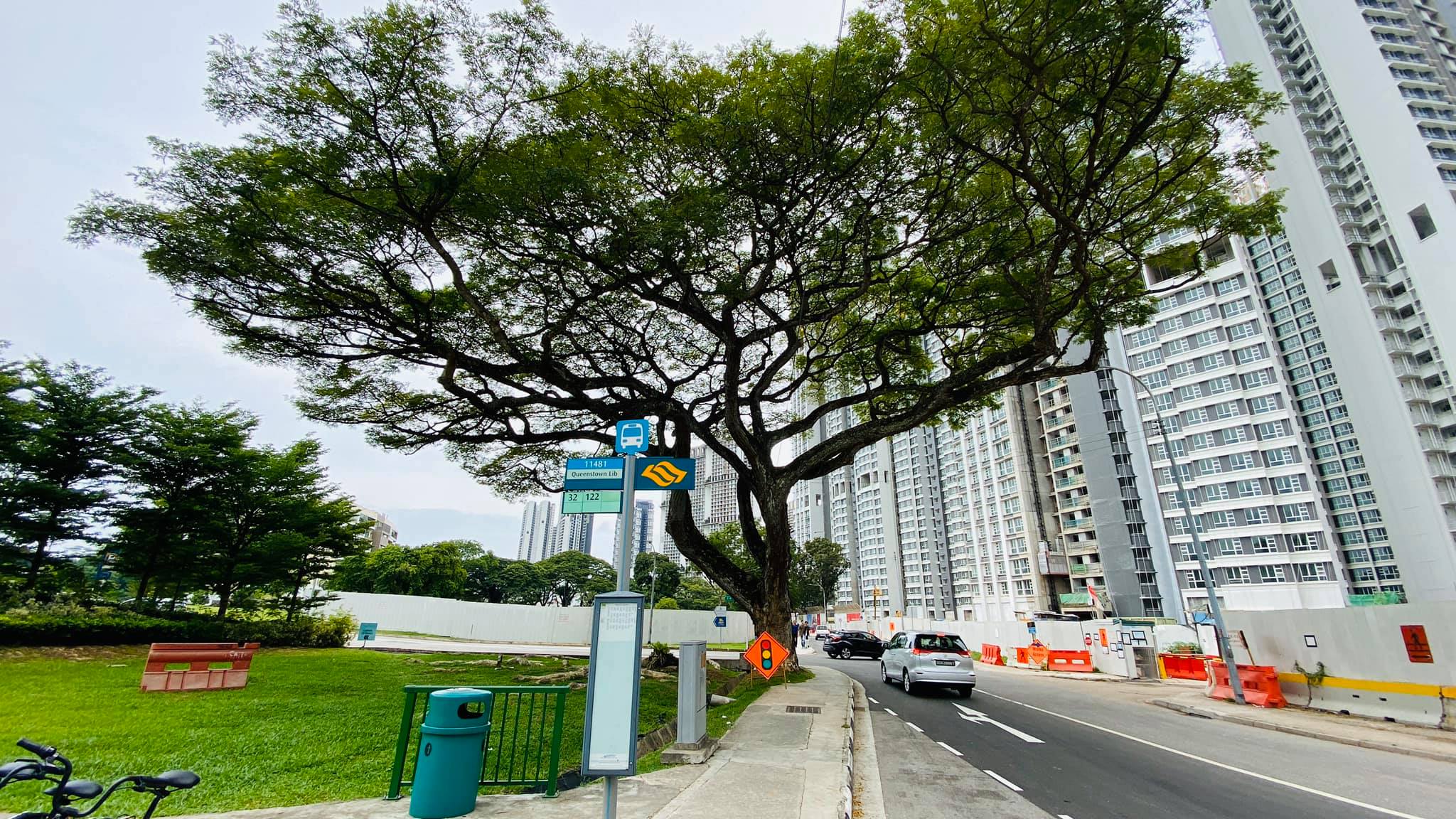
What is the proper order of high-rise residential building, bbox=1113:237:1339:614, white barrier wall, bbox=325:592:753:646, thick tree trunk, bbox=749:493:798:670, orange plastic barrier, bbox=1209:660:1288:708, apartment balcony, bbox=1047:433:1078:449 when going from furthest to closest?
apartment balcony, bbox=1047:433:1078:449 < high-rise residential building, bbox=1113:237:1339:614 < white barrier wall, bbox=325:592:753:646 < thick tree trunk, bbox=749:493:798:670 < orange plastic barrier, bbox=1209:660:1288:708

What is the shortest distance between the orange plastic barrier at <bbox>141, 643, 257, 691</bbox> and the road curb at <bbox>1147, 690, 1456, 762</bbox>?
18678mm

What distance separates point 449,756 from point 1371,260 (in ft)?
239

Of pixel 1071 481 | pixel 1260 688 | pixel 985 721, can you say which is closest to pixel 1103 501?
pixel 1071 481

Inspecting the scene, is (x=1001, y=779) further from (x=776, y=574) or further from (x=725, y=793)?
(x=776, y=574)

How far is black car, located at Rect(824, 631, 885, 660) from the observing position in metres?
30.9

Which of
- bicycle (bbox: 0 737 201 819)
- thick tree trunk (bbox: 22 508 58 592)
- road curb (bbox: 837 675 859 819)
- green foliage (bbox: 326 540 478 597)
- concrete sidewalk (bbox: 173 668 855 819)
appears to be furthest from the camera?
green foliage (bbox: 326 540 478 597)

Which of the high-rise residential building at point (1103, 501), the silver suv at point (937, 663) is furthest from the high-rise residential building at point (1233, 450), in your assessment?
the silver suv at point (937, 663)

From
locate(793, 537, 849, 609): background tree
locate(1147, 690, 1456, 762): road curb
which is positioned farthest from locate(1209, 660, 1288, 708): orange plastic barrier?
locate(793, 537, 849, 609): background tree

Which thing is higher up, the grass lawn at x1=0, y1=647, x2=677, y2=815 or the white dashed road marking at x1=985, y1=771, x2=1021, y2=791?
the grass lawn at x1=0, y1=647, x2=677, y2=815

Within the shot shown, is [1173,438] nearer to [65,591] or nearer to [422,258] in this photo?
[422,258]

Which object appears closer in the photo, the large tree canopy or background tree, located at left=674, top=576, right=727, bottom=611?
the large tree canopy

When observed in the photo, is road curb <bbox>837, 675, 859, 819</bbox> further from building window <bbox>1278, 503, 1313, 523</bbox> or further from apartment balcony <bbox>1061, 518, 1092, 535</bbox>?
apartment balcony <bbox>1061, 518, 1092, 535</bbox>

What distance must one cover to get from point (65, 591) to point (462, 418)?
38.5ft

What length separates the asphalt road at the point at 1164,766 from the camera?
5.84 m
